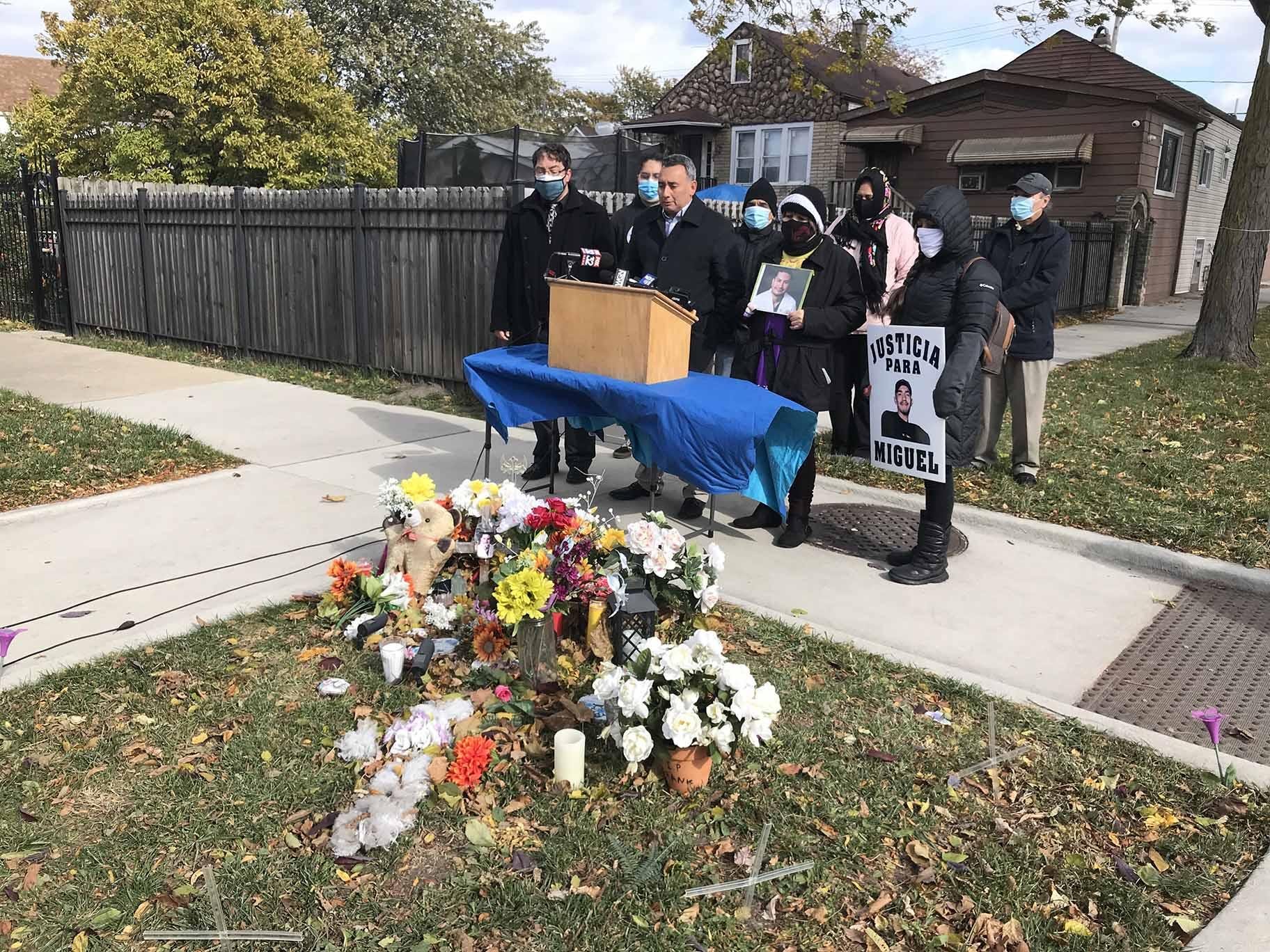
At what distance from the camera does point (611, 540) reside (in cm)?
404

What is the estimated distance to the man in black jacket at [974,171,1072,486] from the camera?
6488 mm

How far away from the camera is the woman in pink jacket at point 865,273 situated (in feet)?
17.7

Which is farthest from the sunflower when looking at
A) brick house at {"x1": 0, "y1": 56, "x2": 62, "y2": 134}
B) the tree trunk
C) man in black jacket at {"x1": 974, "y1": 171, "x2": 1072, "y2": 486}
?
brick house at {"x1": 0, "y1": 56, "x2": 62, "y2": 134}

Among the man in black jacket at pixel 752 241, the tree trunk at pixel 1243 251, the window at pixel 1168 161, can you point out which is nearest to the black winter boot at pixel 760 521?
the man in black jacket at pixel 752 241

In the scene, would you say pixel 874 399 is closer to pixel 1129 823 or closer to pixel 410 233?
pixel 1129 823

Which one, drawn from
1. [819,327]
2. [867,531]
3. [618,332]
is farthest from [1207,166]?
[618,332]

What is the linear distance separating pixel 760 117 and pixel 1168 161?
34.1 ft

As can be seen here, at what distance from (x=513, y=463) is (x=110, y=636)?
1989 millimetres

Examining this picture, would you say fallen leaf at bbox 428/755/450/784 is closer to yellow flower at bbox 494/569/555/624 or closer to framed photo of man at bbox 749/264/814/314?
yellow flower at bbox 494/569/555/624

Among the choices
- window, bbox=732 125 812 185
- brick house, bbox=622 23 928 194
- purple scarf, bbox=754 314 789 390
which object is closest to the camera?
purple scarf, bbox=754 314 789 390

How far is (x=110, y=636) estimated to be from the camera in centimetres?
397

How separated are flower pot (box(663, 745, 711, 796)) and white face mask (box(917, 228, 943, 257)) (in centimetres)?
267

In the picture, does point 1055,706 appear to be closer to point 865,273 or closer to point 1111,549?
point 1111,549

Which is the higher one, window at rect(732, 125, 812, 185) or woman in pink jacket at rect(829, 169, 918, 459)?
window at rect(732, 125, 812, 185)
